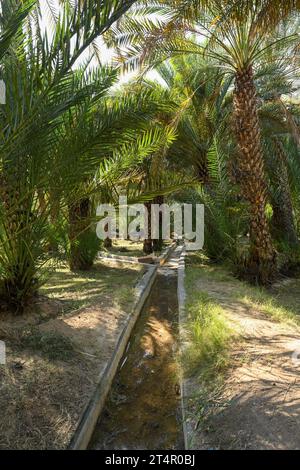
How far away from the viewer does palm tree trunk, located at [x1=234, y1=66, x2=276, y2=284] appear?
7.87 m

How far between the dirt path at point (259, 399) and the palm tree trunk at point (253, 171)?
3.58 metres

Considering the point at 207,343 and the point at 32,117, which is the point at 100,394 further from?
the point at 32,117

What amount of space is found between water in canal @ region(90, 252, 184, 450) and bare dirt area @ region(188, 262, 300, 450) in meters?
0.28

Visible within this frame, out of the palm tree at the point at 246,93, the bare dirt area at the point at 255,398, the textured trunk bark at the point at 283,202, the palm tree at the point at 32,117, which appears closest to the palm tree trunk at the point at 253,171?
the palm tree at the point at 246,93

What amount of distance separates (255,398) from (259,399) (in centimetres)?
3

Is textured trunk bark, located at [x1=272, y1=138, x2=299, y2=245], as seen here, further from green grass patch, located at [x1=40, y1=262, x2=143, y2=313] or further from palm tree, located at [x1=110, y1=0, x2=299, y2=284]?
green grass patch, located at [x1=40, y1=262, x2=143, y2=313]

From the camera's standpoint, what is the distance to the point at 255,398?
313 centimetres

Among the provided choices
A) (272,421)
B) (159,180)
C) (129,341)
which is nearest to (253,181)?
(159,180)

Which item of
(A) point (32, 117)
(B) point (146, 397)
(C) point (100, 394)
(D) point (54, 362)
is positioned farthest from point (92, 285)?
(A) point (32, 117)

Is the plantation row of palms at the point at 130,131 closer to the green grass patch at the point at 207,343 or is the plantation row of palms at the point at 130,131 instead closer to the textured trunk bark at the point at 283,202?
the textured trunk bark at the point at 283,202

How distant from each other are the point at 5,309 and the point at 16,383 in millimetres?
1871

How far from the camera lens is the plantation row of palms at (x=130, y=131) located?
334cm

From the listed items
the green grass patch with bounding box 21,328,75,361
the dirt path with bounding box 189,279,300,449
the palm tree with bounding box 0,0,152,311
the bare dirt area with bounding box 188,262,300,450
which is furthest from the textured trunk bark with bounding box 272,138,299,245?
the green grass patch with bounding box 21,328,75,361

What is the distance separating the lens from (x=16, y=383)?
330 centimetres
